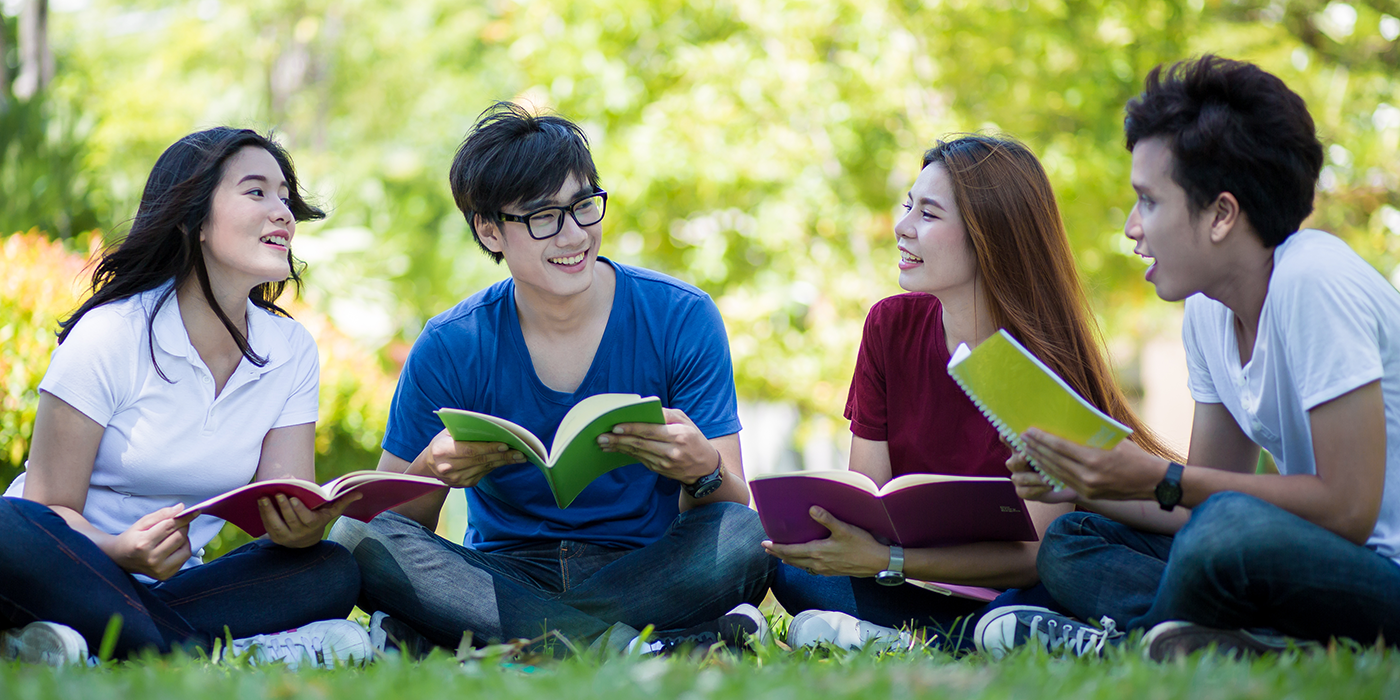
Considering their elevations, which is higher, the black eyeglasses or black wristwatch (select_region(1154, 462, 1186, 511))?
the black eyeglasses

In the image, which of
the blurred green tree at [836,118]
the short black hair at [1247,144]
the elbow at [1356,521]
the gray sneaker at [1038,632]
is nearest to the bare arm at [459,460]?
the gray sneaker at [1038,632]

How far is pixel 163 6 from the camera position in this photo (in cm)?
1337

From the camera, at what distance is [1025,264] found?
317cm

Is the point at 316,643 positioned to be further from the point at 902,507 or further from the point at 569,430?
the point at 902,507

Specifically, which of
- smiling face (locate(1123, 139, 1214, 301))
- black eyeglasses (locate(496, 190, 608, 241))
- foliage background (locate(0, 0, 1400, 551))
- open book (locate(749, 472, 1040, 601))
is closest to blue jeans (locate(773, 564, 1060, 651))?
open book (locate(749, 472, 1040, 601))

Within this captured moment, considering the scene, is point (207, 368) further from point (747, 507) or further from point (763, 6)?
point (763, 6)

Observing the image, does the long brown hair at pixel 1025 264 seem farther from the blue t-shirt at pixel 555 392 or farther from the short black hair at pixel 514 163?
the short black hair at pixel 514 163

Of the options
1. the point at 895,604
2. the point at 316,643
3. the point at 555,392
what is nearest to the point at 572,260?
the point at 555,392

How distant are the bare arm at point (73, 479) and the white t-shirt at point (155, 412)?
4 centimetres

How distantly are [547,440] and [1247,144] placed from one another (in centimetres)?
208

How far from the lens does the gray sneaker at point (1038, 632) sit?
2.60 m

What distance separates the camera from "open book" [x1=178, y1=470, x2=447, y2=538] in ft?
8.32

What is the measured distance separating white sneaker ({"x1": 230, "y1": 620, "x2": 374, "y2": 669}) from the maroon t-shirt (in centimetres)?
158

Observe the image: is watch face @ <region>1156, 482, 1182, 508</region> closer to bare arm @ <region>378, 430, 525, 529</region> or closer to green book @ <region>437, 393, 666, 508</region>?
green book @ <region>437, 393, 666, 508</region>
